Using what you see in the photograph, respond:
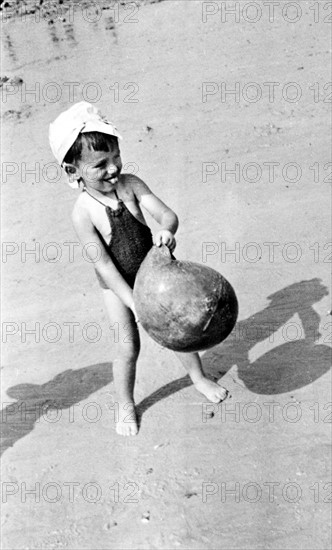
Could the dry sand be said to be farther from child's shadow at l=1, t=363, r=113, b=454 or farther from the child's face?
the child's face

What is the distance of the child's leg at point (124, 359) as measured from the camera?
4.21 metres

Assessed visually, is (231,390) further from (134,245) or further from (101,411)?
(134,245)

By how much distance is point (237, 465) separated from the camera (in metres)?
4.17

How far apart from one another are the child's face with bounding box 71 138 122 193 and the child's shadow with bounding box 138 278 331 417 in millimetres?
1496

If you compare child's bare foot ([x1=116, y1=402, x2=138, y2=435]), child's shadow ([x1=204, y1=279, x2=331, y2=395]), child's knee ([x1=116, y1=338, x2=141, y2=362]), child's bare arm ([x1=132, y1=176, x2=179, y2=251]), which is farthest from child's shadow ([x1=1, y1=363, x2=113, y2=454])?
child's bare arm ([x1=132, y1=176, x2=179, y2=251])

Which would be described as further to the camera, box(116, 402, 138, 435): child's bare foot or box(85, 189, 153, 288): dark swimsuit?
box(116, 402, 138, 435): child's bare foot

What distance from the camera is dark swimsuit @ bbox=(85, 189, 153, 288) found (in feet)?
13.1

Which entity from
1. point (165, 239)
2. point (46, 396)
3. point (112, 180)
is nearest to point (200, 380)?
point (46, 396)

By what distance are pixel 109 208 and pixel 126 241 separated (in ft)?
0.63

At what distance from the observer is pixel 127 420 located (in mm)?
4504

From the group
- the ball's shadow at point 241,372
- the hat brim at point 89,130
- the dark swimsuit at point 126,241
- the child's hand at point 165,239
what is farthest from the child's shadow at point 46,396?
the hat brim at point 89,130

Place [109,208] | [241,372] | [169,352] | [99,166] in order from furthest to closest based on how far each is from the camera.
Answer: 1. [169,352]
2. [241,372]
3. [109,208]
4. [99,166]

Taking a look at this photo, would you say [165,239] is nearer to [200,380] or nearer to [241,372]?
[200,380]

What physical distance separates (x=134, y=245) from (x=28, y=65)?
18.4 ft
